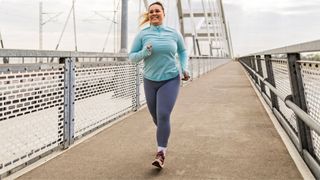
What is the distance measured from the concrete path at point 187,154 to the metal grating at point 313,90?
33 cm

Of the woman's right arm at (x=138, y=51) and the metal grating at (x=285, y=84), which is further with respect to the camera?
the metal grating at (x=285, y=84)

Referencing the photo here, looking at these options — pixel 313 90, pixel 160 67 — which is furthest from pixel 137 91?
pixel 313 90

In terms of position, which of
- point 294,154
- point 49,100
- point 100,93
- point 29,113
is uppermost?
point 100,93

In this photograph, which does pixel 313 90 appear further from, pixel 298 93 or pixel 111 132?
pixel 111 132

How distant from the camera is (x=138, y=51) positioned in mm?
3488

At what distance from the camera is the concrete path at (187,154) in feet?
10.4

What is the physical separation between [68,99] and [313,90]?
8.28 feet

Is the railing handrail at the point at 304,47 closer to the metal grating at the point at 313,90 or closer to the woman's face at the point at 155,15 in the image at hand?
the metal grating at the point at 313,90

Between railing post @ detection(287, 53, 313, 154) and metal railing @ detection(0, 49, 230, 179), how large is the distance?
90.0 inches

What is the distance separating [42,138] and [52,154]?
280 mm

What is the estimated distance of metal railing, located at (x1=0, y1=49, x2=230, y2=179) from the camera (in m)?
3.04

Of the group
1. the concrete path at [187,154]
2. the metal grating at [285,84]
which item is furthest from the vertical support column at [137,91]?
the metal grating at [285,84]

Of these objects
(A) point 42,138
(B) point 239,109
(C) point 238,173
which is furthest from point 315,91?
(B) point 239,109

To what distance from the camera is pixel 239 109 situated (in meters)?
7.01
